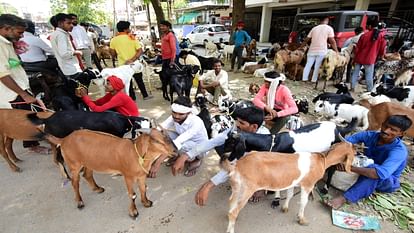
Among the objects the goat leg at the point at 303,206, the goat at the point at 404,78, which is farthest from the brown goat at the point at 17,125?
the goat at the point at 404,78

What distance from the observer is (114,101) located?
318 cm

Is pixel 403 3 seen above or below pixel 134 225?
above

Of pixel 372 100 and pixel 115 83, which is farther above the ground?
pixel 115 83

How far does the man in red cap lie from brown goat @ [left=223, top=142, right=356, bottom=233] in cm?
189

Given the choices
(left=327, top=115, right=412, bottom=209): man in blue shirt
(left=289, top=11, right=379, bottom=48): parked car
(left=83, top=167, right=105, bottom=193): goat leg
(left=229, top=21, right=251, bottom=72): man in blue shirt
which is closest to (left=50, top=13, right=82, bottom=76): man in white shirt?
(left=83, top=167, right=105, bottom=193): goat leg

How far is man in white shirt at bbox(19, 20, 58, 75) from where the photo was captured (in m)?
4.05

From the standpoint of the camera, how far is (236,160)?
2.13m

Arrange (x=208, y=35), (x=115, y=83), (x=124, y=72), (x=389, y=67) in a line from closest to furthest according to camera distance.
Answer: (x=115, y=83), (x=124, y=72), (x=389, y=67), (x=208, y=35)

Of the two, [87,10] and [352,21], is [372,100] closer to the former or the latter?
[352,21]

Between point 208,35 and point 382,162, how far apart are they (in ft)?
51.4

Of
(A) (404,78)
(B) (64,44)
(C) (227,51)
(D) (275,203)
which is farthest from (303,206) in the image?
(C) (227,51)

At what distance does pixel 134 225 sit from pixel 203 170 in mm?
1239

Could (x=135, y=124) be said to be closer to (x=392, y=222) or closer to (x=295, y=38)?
(x=392, y=222)

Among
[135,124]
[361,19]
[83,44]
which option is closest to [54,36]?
[135,124]
